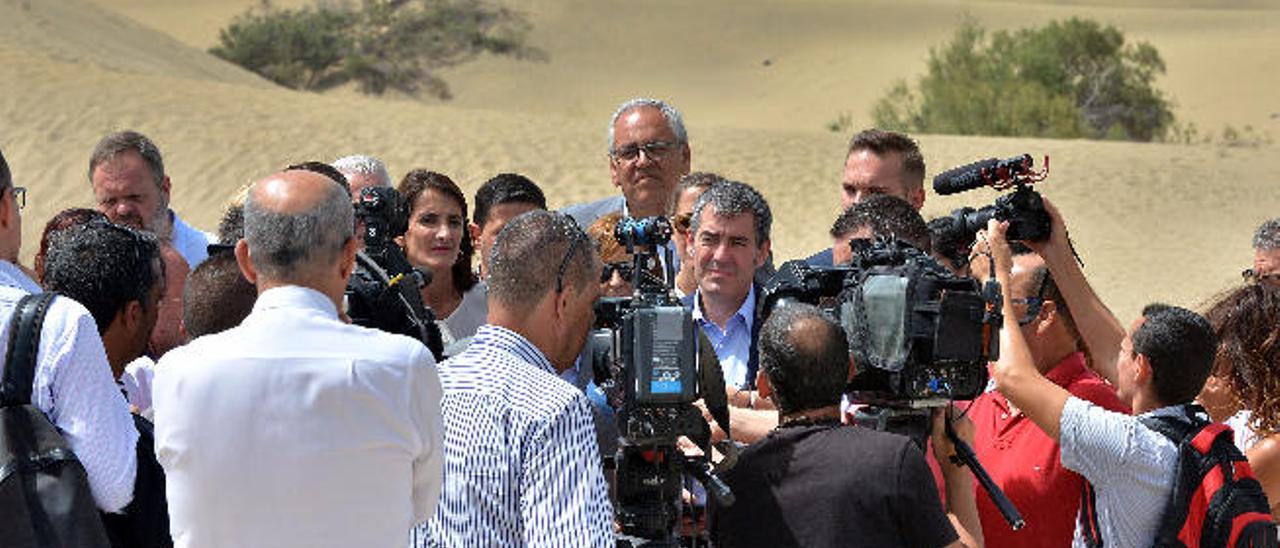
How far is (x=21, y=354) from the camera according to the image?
4492 millimetres

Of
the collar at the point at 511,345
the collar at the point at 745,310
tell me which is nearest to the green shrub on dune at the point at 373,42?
the collar at the point at 745,310

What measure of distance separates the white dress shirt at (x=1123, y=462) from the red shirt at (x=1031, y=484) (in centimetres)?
55

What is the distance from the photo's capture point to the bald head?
4.04 meters

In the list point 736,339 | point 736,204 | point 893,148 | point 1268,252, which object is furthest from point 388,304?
point 1268,252

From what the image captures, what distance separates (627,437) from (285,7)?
70.1 meters

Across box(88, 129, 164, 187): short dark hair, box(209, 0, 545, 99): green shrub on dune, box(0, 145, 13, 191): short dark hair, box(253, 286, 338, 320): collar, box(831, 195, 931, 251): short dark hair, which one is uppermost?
box(209, 0, 545, 99): green shrub on dune

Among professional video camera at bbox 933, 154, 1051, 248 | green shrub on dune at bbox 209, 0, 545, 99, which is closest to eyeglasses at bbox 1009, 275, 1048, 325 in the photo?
professional video camera at bbox 933, 154, 1051, 248

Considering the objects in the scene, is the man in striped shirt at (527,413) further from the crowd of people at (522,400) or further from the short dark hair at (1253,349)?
the short dark hair at (1253,349)

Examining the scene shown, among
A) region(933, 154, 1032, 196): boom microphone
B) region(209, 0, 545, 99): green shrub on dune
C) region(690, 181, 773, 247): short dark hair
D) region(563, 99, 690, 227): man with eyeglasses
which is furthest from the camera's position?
region(209, 0, 545, 99): green shrub on dune

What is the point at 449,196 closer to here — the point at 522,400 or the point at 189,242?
the point at 189,242

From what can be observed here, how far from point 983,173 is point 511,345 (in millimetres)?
1968

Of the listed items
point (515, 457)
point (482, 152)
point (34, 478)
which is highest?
point (515, 457)

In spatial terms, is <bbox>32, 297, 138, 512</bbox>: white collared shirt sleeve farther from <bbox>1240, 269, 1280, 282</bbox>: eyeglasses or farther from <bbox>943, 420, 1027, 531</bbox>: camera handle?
<bbox>1240, 269, 1280, 282</bbox>: eyeglasses

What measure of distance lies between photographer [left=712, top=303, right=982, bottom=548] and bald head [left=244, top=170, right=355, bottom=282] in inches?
45.7
